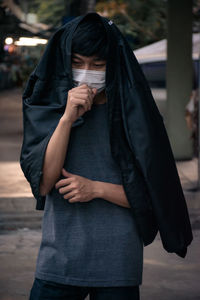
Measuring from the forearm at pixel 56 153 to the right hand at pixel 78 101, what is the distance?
0.03 meters

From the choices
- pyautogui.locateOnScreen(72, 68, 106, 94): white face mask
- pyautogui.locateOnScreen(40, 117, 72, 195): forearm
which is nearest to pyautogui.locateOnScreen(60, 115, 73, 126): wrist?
pyautogui.locateOnScreen(40, 117, 72, 195): forearm

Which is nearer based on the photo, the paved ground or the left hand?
the left hand

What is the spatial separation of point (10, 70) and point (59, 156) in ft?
172

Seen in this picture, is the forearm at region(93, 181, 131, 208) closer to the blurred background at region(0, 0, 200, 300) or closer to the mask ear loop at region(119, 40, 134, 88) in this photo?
the mask ear loop at region(119, 40, 134, 88)

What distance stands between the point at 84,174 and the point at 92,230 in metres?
0.19

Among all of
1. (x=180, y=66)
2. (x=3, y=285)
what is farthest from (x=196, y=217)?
(x=180, y=66)

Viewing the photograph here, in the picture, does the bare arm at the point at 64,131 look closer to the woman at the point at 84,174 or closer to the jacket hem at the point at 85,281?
the woman at the point at 84,174

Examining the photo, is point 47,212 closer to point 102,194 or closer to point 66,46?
point 102,194

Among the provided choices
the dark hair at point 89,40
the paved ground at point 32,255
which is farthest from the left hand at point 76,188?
the paved ground at point 32,255

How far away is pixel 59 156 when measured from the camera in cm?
261

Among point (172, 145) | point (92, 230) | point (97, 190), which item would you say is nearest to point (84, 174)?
Result: point (97, 190)

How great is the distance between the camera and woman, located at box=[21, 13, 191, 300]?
103 inches

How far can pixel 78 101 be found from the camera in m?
2.55

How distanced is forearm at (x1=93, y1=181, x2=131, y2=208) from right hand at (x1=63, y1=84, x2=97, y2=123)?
0.81ft
